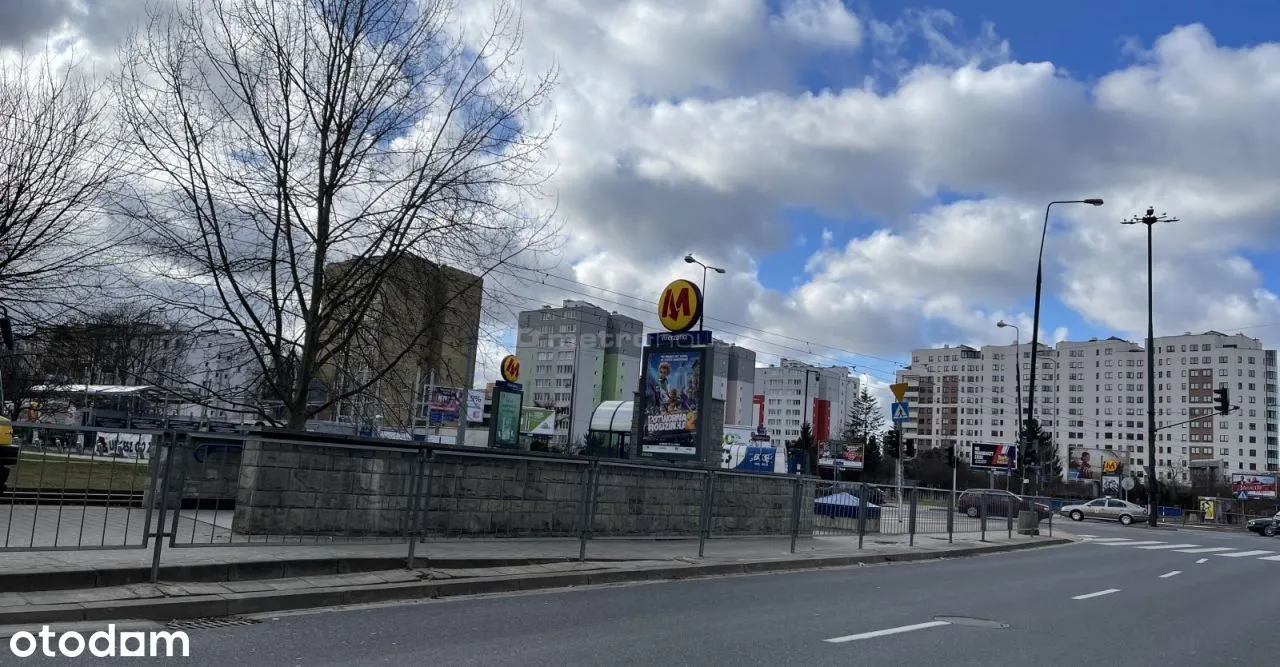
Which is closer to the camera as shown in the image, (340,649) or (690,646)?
(340,649)

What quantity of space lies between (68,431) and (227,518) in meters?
4.34

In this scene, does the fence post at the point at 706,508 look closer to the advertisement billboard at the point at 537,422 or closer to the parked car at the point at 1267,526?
the parked car at the point at 1267,526

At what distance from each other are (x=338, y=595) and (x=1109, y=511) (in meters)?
51.4

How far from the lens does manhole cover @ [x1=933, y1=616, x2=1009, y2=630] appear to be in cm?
964

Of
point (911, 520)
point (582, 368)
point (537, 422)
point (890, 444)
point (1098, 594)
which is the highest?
point (582, 368)

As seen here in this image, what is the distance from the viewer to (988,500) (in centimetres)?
2444

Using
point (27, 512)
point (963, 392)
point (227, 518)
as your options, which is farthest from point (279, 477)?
point (963, 392)

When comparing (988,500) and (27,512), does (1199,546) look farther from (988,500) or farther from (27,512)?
(27,512)

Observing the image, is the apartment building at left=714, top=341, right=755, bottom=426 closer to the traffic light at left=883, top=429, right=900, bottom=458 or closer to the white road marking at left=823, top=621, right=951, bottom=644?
the traffic light at left=883, top=429, right=900, bottom=458

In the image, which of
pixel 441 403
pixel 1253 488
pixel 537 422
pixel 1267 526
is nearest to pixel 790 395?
pixel 537 422

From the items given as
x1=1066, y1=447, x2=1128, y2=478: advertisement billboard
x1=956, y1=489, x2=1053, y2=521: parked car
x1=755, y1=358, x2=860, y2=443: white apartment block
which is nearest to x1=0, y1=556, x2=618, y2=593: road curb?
x1=956, y1=489, x2=1053, y2=521: parked car

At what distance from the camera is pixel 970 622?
9.84 meters

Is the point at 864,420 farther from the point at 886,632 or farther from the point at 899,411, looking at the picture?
the point at 886,632

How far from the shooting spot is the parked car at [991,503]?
23.4m
